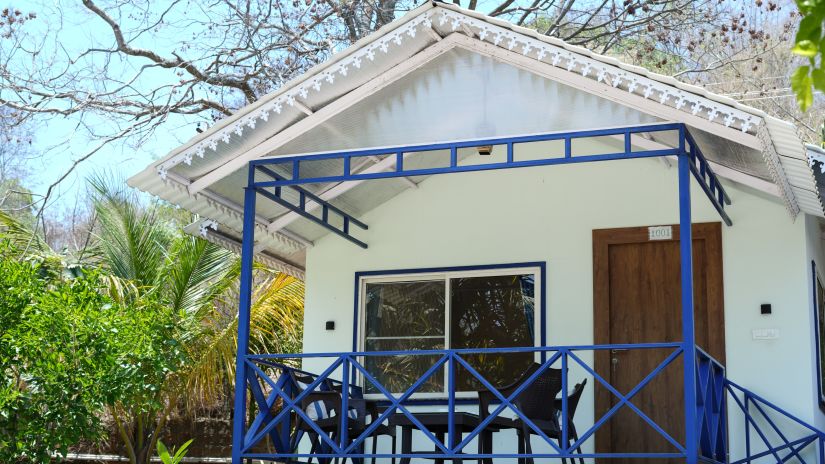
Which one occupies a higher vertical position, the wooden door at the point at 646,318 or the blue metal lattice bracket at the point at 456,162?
the blue metal lattice bracket at the point at 456,162

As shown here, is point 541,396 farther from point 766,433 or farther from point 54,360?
point 54,360

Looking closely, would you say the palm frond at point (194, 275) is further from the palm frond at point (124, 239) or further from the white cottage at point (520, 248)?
the white cottage at point (520, 248)

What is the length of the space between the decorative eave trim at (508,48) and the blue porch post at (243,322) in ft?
1.65

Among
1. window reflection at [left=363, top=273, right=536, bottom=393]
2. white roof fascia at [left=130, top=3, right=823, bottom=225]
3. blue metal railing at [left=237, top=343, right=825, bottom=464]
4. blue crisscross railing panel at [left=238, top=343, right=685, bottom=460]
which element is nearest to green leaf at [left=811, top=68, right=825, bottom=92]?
blue crisscross railing panel at [left=238, top=343, right=685, bottom=460]

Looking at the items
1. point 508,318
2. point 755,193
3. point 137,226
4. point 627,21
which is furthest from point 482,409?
point 627,21

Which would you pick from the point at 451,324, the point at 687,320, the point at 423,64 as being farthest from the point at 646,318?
the point at 423,64

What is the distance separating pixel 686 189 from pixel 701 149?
1250mm

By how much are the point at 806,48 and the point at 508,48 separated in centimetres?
545

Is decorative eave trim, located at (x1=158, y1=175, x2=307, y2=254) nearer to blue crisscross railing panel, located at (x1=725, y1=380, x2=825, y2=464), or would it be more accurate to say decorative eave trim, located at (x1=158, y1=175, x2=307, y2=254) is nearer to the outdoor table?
the outdoor table

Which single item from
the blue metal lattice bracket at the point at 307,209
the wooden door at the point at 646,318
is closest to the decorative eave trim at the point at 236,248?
the blue metal lattice bracket at the point at 307,209

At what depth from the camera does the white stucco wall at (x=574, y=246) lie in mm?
8172

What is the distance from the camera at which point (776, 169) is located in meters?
7.12

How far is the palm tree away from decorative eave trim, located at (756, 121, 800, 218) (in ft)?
23.9

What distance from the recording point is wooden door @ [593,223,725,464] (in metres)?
8.47
